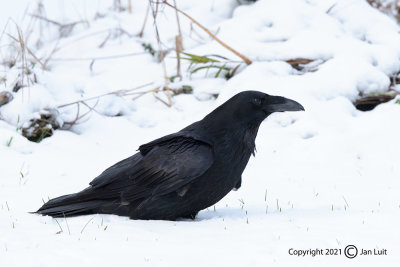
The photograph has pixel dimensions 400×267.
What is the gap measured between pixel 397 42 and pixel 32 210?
5470 millimetres

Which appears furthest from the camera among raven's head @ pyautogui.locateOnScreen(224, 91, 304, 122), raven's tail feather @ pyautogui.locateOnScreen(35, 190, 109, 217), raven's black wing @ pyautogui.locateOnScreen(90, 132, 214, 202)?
raven's head @ pyautogui.locateOnScreen(224, 91, 304, 122)

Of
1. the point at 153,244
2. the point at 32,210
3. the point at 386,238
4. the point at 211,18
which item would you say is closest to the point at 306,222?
the point at 386,238

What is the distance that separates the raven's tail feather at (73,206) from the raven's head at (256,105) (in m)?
1.17

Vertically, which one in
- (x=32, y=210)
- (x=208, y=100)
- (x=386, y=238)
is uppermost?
(x=386, y=238)

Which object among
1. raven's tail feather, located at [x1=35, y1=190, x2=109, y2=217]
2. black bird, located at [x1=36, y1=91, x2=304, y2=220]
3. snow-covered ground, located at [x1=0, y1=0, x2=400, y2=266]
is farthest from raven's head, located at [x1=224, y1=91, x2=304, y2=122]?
raven's tail feather, located at [x1=35, y1=190, x2=109, y2=217]

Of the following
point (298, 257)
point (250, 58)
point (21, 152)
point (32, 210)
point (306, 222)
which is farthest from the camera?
point (250, 58)

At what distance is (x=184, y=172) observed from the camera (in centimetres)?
430

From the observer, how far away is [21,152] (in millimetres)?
6625

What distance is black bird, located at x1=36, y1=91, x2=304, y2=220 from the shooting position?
433 cm

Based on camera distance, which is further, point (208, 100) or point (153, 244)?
point (208, 100)

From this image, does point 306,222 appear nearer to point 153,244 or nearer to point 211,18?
point 153,244

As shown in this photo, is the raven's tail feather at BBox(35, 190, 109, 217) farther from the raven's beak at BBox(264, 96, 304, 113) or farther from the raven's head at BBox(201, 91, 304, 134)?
the raven's beak at BBox(264, 96, 304, 113)

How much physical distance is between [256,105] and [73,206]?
1525mm

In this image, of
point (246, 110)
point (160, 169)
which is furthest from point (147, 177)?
point (246, 110)
